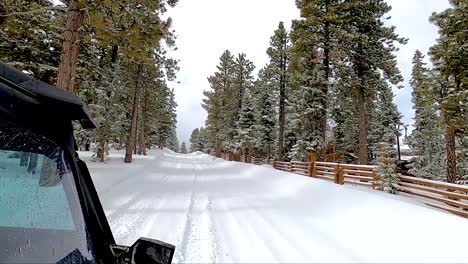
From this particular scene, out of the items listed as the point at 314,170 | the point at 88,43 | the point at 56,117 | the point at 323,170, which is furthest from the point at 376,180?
the point at 88,43

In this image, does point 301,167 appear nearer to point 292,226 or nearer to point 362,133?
point 362,133

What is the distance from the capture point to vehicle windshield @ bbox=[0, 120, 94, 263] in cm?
120

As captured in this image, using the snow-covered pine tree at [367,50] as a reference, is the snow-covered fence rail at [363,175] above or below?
below

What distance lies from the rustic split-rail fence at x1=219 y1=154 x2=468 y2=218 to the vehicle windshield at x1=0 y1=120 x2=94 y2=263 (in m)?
8.39

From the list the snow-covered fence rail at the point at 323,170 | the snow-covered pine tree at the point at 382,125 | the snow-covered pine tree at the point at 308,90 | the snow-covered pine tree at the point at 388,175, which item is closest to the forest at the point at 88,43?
the snow-covered pine tree at the point at 308,90

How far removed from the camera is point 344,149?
40188mm

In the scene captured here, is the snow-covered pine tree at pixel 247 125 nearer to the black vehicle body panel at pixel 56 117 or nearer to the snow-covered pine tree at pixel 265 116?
the snow-covered pine tree at pixel 265 116

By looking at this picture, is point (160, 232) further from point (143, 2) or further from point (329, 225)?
point (143, 2)

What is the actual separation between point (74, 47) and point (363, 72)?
17.8 meters

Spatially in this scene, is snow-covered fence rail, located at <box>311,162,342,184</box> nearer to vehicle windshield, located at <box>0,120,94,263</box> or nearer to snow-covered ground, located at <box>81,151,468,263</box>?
snow-covered ground, located at <box>81,151,468,263</box>

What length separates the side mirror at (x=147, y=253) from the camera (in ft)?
4.45

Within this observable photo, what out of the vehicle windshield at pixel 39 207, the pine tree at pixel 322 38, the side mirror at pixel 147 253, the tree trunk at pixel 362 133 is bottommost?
the side mirror at pixel 147 253

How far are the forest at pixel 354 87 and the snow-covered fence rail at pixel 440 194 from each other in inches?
71.7

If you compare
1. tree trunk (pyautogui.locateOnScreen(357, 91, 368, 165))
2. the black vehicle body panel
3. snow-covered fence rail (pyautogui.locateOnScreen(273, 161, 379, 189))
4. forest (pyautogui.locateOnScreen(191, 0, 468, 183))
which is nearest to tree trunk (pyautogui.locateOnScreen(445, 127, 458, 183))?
forest (pyautogui.locateOnScreen(191, 0, 468, 183))
